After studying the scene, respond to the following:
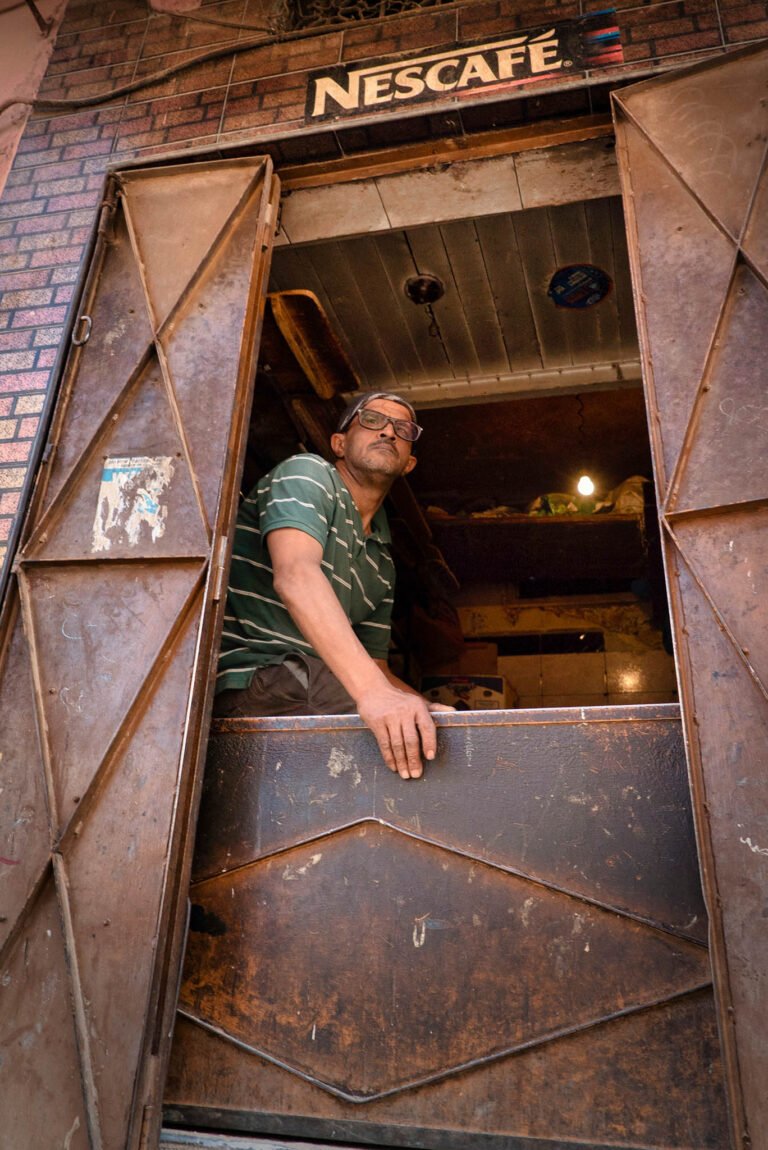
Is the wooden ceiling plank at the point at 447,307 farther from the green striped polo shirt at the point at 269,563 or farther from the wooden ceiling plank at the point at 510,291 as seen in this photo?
the green striped polo shirt at the point at 269,563

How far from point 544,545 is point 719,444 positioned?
11.3ft

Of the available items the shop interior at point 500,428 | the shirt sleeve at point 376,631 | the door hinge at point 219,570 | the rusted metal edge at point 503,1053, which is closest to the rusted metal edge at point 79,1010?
the rusted metal edge at point 503,1053

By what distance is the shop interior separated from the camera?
4445mm

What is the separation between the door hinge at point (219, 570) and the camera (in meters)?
2.86

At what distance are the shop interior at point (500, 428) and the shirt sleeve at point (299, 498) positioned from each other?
1.07 m

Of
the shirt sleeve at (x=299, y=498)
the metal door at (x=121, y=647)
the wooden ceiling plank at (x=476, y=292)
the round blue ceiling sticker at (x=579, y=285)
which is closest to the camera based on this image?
the metal door at (x=121, y=647)

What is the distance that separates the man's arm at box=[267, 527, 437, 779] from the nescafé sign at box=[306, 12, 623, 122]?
1775 mm

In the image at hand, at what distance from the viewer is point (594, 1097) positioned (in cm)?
221

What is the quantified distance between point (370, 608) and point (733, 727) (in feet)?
5.93

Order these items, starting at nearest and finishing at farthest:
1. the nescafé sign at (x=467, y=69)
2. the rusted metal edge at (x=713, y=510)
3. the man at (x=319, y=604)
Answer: the rusted metal edge at (x=713, y=510), the man at (x=319, y=604), the nescafé sign at (x=467, y=69)

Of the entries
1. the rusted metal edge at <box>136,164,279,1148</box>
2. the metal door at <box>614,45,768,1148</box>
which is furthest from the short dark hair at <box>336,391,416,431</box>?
the metal door at <box>614,45,768,1148</box>

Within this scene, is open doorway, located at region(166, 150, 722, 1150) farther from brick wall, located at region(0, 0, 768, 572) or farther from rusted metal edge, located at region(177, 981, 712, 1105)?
brick wall, located at region(0, 0, 768, 572)

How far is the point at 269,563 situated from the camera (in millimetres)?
3441

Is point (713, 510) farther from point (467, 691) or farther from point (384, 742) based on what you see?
point (467, 691)
